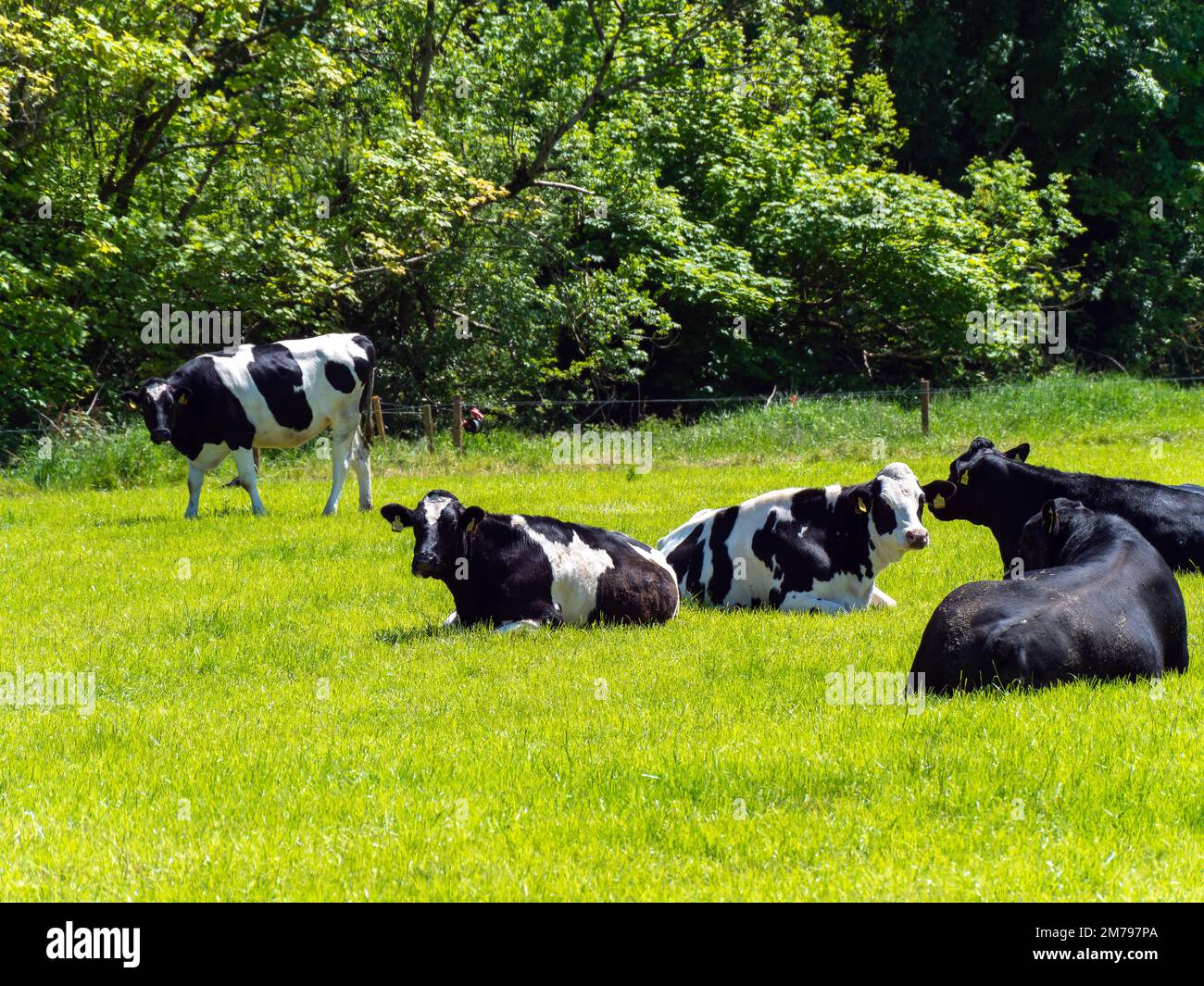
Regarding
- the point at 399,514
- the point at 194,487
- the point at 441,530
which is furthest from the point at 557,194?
the point at 441,530

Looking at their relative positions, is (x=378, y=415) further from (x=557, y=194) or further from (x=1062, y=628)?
(x=1062, y=628)

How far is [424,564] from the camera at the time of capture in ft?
33.4

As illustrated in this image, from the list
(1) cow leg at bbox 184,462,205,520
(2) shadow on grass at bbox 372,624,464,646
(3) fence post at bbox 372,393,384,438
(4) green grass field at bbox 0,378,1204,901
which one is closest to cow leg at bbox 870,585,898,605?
(4) green grass field at bbox 0,378,1204,901

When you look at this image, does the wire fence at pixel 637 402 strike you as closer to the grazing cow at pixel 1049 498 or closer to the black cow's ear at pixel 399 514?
the grazing cow at pixel 1049 498

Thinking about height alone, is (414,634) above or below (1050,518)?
below

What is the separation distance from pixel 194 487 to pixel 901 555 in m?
Answer: 9.74

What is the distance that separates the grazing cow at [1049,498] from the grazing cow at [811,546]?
22.9 inches

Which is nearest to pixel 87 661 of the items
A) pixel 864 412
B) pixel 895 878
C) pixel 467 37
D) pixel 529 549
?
pixel 529 549

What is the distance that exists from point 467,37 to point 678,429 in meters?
12.5

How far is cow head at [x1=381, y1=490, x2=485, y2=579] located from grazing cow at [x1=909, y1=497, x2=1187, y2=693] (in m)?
3.78

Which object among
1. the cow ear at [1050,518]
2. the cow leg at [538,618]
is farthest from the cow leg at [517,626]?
the cow ear at [1050,518]

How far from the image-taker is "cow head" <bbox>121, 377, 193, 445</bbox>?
677 inches

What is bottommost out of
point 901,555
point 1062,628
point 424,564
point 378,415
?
point 378,415

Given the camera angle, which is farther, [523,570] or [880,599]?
[880,599]
